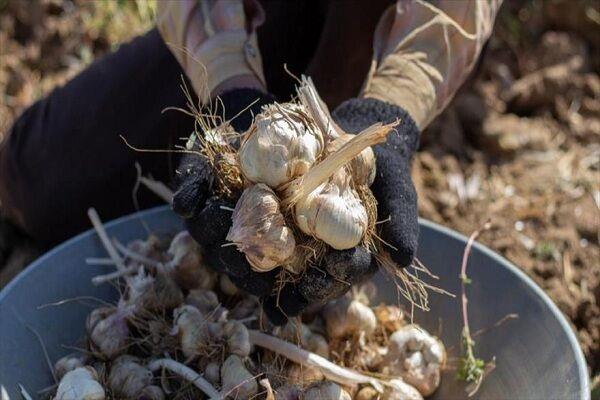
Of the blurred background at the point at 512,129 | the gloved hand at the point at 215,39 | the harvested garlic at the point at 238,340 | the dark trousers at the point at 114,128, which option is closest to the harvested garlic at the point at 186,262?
the harvested garlic at the point at 238,340

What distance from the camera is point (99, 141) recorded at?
1633 mm

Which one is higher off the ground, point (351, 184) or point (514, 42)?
point (351, 184)

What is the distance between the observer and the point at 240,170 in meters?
1.00

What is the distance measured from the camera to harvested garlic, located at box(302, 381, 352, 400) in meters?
1.04

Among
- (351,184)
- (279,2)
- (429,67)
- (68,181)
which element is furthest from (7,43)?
(351,184)

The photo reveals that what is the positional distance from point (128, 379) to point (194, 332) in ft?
0.36

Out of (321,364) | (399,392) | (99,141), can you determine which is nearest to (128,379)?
(321,364)

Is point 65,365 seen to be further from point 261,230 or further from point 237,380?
point 261,230

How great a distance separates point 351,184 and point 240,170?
0.14 meters

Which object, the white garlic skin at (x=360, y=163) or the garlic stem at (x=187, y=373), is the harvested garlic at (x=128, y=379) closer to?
the garlic stem at (x=187, y=373)

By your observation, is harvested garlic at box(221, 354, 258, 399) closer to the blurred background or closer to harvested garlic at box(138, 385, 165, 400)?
harvested garlic at box(138, 385, 165, 400)

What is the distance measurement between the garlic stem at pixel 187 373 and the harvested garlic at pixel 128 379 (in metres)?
0.02

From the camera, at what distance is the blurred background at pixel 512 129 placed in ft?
5.66

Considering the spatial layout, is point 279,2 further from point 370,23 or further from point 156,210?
point 156,210
